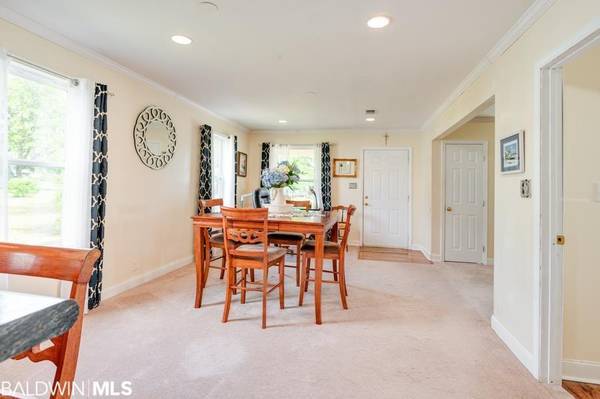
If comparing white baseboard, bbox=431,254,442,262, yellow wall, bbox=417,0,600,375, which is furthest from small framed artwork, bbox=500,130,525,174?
white baseboard, bbox=431,254,442,262

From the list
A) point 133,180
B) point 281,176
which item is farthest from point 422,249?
point 133,180

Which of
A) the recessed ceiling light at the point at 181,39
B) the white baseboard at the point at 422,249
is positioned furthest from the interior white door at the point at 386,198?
the recessed ceiling light at the point at 181,39

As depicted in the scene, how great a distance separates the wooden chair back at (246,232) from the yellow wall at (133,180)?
1.39 meters

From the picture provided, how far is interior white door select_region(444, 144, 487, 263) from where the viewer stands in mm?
4812

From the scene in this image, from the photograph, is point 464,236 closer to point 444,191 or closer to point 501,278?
point 444,191

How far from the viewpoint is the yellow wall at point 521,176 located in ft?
5.75

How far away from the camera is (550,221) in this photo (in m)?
1.83

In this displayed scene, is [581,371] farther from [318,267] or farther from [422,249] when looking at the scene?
[422,249]

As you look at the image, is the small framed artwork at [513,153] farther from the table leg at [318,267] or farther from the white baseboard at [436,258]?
the white baseboard at [436,258]

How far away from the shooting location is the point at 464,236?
488 cm

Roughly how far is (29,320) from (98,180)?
263cm

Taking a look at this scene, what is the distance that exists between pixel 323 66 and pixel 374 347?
8.27 ft

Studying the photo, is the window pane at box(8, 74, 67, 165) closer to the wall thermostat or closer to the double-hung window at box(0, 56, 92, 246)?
the double-hung window at box(0, 56, 92, 246)

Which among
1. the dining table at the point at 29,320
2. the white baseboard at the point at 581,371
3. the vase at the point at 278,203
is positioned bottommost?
the white baseboard at the point at 581,371
